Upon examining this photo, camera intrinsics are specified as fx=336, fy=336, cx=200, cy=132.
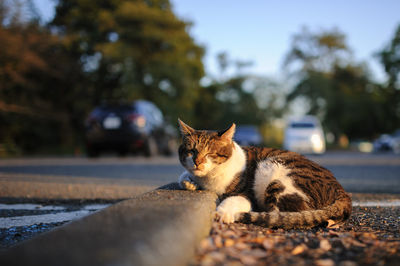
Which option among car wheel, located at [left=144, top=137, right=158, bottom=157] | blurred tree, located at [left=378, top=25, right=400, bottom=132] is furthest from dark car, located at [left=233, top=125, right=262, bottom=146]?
blurred tree, located at [left=378, top=25, right=400, bottom=132]

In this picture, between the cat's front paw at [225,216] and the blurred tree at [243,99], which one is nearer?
the cat's front paw at [225,216]

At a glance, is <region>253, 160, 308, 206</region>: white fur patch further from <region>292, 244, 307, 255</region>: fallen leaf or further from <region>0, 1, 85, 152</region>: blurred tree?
<region>0, 1, 85, 152</region>: blurred tree

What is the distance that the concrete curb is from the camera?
1487mm

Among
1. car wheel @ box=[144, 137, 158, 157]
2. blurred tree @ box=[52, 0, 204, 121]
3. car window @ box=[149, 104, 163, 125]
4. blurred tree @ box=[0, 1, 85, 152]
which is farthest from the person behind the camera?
blurred tree @ box=[52, 0, 204, 121]

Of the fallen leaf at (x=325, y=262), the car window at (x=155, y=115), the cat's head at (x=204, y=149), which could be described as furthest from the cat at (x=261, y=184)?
the car window at (x=155, y=115)

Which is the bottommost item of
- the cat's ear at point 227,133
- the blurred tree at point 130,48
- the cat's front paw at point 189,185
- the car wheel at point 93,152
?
the car wheel at point 93,152

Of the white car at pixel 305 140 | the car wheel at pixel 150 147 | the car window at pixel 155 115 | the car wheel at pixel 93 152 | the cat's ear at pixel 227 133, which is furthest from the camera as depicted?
the white car at pixel 305 140

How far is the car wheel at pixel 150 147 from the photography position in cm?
1192

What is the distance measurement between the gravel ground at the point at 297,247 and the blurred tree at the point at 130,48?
72.1 ft

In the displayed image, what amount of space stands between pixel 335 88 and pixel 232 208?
143ft

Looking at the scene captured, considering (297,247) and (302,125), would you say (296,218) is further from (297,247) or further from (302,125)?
(302,125)

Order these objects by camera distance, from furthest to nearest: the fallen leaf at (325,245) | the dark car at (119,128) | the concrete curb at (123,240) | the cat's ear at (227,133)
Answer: the dark car at (119,128), the cat's ear at (227,133), the fallen leaf at (325,245), the concrete curb at (123,240)

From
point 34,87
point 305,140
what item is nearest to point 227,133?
point 305,140

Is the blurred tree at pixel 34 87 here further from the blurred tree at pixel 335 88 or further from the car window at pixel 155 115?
the blurred tree at pixel 335 88
